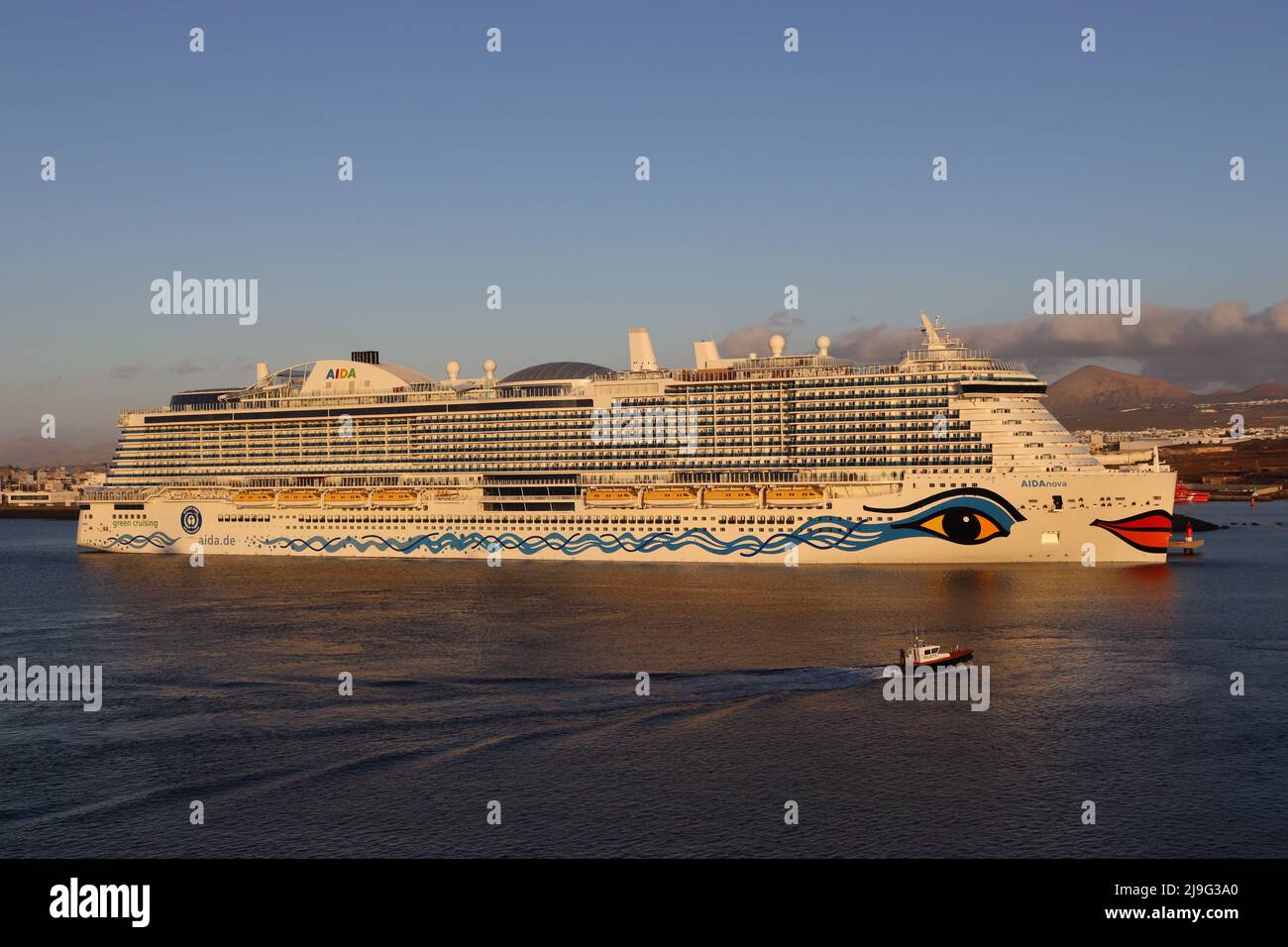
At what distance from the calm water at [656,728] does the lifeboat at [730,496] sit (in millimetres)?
13943

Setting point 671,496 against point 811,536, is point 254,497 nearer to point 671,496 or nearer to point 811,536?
point 671,496

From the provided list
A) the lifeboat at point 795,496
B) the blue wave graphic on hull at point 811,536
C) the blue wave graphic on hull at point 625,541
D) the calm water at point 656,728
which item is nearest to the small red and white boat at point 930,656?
the calm water at point 656,728

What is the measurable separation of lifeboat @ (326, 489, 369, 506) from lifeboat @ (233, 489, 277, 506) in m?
5.38

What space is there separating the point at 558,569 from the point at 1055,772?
4738 cm

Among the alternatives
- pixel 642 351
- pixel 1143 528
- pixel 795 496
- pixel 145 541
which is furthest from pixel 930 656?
pixel 145 541

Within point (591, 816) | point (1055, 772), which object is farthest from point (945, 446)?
point (591, 816)

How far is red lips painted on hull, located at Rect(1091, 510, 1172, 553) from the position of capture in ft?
230

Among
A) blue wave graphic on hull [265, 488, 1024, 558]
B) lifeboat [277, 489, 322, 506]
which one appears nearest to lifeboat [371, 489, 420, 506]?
blue wave graphic on hull [265, 488, 1024, 558]

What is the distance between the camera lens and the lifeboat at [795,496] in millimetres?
74250

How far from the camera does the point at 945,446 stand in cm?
7206

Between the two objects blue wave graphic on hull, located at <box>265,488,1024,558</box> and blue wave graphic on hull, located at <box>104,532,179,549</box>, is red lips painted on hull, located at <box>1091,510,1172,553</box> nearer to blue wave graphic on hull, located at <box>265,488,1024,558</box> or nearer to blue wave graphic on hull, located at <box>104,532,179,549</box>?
blue wave graphic on hull, located at <box>265,488,1024,558</box>

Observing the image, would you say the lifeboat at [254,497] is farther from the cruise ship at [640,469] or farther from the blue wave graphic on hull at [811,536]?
the blue wave graphic on hull at [811,536]
